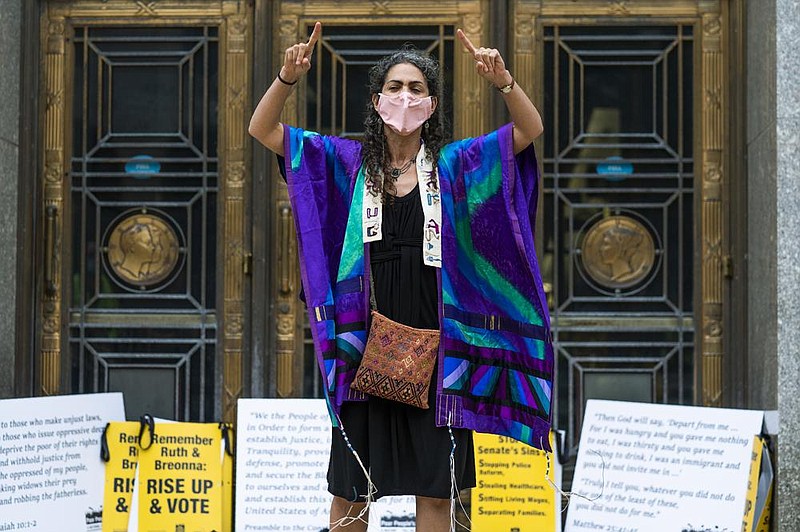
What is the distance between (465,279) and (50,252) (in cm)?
294

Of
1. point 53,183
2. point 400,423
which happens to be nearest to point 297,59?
point 400,423

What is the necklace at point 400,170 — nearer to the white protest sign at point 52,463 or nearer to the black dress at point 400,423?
the black dress at point 400,423

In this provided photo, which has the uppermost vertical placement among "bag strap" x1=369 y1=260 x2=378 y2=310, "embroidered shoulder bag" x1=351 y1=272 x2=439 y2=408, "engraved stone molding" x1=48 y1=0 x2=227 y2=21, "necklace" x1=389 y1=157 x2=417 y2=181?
Result: "engraved stone molding" x1=48 y1=0 x2=227 y2=21

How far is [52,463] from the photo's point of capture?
17.8 feet

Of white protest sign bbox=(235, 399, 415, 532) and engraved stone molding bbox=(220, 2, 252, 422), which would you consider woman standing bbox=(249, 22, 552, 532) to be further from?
engraved stone molding bbox=(220, 2, 252, 422)

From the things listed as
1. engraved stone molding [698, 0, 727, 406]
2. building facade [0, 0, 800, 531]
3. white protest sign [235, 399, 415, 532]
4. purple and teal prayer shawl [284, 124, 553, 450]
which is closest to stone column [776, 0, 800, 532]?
building facade [0, 0, 800, 531]

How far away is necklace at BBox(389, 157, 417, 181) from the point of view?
378 cm

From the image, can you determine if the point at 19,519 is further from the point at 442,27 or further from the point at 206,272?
the point at 442,27

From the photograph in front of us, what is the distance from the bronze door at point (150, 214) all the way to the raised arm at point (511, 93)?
2.47 meters

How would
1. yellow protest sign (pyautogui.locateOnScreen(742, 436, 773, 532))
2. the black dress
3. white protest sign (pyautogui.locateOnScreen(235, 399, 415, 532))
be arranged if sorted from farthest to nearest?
white protest sign (pyautogui.locateOnScreen(235, 399, 415, 532)) < yellow protest sign (pyautogui.locateOnScreen(742, 436, 773, 532)) < the black dress

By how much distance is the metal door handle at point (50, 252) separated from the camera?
6000 millimetres

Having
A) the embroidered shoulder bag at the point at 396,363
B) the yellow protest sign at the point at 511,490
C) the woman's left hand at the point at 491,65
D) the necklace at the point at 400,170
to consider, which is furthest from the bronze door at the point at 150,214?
the woman's left hand at the point at 491,65

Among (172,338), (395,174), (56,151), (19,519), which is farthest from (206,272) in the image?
(395,174)

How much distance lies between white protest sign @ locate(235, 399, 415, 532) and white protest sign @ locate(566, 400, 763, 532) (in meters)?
0.86
